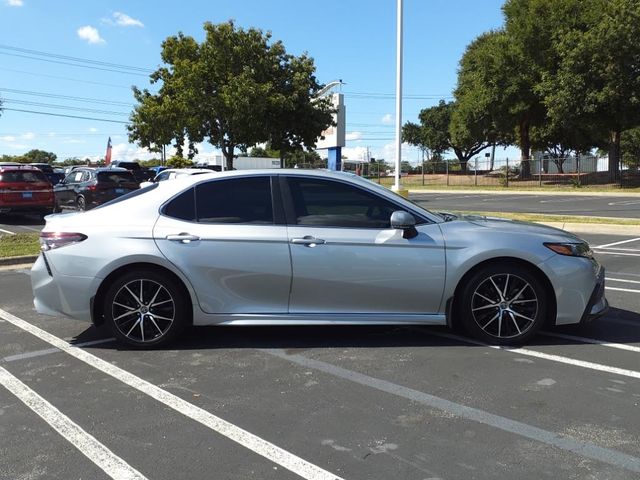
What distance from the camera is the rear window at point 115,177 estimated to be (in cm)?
1819

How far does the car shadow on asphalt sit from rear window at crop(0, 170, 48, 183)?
12.1 metres

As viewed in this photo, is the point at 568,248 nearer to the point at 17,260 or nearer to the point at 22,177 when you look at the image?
the point at 17,260

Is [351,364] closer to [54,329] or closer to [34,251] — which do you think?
[54,329]

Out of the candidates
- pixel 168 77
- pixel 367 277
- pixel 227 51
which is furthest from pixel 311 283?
pixel 168 77

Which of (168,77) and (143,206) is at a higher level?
(168,77)

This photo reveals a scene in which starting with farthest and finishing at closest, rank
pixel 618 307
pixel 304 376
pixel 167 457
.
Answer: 1. pixel 618 307
2. pixel 304 376
3. pixel 167 457

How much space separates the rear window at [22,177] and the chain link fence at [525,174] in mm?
32490

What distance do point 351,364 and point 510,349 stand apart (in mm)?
1431

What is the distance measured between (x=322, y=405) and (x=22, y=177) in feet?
49.1

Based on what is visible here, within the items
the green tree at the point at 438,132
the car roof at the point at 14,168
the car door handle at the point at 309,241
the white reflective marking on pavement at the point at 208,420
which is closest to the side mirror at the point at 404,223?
the car door handle at the point at 309,241

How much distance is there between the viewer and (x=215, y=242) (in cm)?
493

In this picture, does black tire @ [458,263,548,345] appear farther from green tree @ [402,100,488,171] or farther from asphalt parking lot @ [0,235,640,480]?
green tree @ [402,100,488,171]

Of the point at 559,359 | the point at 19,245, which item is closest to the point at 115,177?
the point at 19,245

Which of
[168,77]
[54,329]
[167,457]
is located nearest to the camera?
[167,457]
